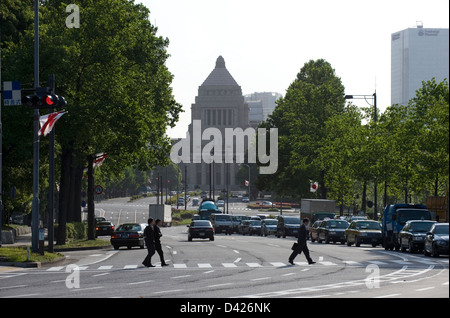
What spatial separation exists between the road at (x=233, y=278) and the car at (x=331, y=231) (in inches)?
674

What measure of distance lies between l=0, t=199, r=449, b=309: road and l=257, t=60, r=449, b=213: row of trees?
16.8m

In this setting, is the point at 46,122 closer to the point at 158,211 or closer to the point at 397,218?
the point at 397,218

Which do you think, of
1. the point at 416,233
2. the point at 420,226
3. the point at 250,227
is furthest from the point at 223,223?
the point at 416,233

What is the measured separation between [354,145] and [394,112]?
20.2 feet

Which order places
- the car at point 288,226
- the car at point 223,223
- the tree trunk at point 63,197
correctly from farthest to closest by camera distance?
1. the car at point 223,223
2. the car at point 288,226
3. the tree trunk at point 63,197

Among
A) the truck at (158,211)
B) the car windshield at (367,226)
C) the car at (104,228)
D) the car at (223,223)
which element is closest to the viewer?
the car windshield at (367,226)

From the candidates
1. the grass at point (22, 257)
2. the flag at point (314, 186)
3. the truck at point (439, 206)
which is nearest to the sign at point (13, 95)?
the grass at point (22, 257)

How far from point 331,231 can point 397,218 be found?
11.8 meters

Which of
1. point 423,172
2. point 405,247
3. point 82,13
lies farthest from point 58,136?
point 423,172

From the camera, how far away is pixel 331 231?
55.0 meters

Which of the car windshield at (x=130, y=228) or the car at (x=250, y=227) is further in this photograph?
the car at (x=250, y=227)

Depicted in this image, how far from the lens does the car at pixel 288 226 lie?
68062mm

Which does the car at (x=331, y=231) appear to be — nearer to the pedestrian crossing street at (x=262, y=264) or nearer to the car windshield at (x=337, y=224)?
the car windshield at (x=337, y=224)

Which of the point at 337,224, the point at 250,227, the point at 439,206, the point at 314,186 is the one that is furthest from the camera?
the point at 314,186
